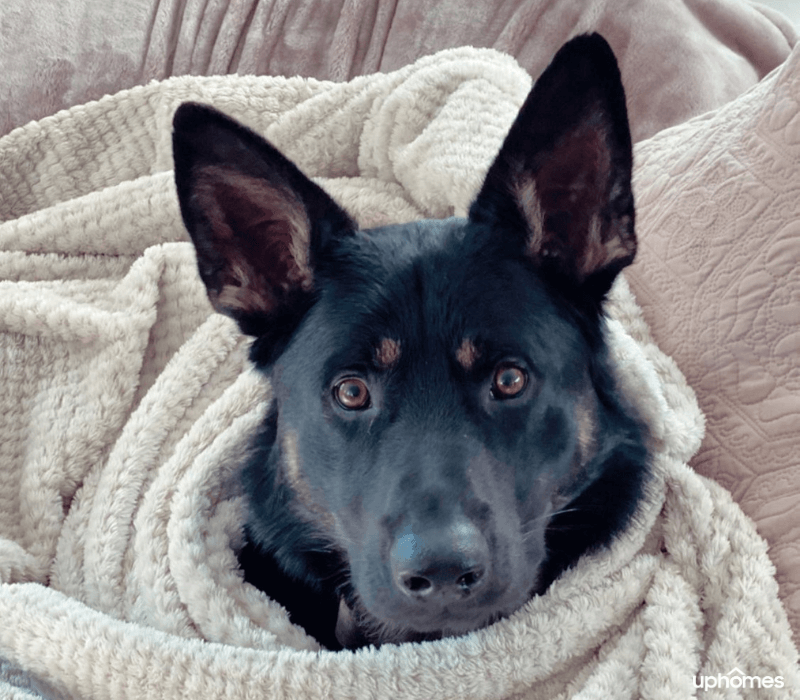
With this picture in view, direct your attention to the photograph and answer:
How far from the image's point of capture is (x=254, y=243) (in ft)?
4.75

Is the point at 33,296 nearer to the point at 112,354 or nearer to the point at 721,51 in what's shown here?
the point at 112,354

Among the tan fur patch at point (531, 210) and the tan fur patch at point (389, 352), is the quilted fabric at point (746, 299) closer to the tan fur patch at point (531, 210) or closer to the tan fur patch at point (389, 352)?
the tan fur patch at point (531, 210)

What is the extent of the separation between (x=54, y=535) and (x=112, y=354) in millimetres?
483

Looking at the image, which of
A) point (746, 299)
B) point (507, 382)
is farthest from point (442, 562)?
point (746, 299)

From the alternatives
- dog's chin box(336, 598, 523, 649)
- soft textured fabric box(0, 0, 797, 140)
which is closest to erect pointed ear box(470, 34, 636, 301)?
dog's chin box(336, 598, 523, 649)

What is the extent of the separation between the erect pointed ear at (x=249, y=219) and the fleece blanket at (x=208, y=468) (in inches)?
13.3

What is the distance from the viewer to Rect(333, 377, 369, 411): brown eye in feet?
4.34

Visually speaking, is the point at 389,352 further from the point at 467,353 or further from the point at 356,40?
the point at 356,40

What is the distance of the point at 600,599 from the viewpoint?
4.34 feet

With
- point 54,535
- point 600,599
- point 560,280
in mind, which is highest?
point 560,280

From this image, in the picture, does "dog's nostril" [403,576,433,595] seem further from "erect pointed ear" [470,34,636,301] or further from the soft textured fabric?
the soft textured fabric

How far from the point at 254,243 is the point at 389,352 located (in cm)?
40

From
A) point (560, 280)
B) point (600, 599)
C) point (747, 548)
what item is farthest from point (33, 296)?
point (747, 548)

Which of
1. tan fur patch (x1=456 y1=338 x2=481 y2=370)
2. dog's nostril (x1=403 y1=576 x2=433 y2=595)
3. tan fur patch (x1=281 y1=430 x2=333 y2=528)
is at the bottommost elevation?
tan fur patch (x1=281 y1=430 x2=333 y2=528)
